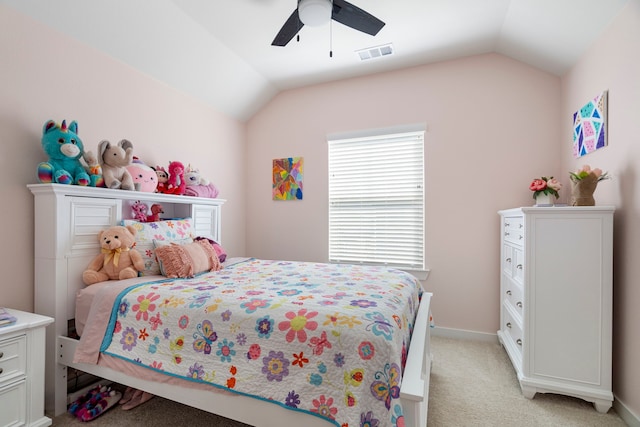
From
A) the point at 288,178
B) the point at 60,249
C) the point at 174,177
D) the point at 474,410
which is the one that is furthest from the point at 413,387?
the point at 288,178

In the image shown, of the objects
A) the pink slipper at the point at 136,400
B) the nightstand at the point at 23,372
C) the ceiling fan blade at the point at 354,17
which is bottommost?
the pink slipper at the point at 136,400

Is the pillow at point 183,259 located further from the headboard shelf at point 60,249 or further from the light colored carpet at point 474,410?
the light colored carpet at point 474,410

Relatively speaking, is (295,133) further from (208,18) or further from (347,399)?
(347,399)

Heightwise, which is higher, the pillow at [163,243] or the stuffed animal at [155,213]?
the stuffed animal at [155,213]

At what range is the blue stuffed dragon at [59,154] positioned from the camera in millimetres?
1893

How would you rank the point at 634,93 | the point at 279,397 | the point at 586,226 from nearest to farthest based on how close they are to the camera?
1. the point at 279,397
2. the point at 634,93
3. the point at 586,226

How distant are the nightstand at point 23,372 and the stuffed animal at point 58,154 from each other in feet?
2.64

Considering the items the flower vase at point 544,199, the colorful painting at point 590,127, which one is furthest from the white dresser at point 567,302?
the colorful painting at point 590,127

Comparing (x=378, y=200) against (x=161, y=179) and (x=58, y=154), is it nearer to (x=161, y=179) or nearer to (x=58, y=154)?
(x=161, y=179)

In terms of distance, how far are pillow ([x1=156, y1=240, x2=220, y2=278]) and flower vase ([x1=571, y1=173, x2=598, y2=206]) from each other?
260 centimetres

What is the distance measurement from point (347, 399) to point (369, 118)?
2.88m

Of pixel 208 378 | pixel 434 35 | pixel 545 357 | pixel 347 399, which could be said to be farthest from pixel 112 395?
pixel 434 35

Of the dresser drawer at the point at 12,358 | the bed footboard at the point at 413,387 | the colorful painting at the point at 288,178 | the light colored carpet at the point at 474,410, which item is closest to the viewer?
the bed footboard at the point at 413,387

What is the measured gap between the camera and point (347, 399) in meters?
1.19
